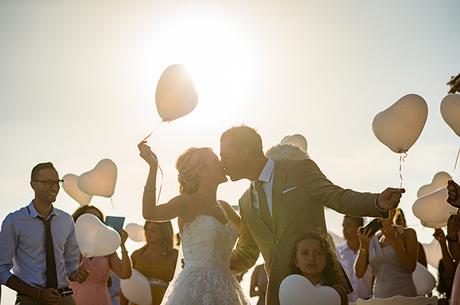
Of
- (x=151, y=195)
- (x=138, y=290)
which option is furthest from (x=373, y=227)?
(x=151, y=195)

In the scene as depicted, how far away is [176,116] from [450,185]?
2.32 m

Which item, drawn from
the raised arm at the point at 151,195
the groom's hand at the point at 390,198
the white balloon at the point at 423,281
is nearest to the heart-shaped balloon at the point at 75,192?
the white balloon at the point at 423,281

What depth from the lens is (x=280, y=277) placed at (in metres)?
5.93

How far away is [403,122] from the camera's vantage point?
7.90 meters

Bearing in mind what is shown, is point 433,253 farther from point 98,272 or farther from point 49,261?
point 49,261

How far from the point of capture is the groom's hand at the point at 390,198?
16.8ft

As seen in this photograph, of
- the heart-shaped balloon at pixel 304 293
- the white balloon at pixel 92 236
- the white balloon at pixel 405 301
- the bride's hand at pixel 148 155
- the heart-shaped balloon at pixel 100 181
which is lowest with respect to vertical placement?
the white balloon at pixel 405 301

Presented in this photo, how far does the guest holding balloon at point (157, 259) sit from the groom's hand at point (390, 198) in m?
5.27

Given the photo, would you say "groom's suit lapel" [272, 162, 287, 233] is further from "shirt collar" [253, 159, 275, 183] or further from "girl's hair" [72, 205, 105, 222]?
"girl's hair" [72, 205, 105, 222]

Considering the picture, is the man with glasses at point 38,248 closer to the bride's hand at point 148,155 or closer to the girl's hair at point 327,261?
the bride's hand at point 148,155

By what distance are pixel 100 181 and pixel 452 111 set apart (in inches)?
191

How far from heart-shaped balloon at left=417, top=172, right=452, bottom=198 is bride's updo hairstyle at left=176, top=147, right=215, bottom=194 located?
584cm

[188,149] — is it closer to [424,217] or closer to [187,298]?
[187,298]

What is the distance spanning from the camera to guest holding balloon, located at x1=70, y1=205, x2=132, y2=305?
392 inches
